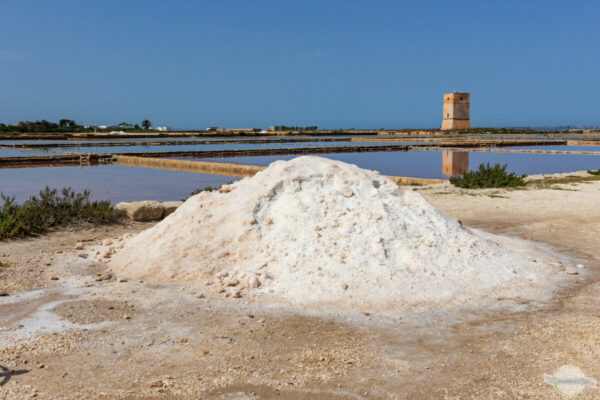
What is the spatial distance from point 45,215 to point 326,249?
3.79 meters

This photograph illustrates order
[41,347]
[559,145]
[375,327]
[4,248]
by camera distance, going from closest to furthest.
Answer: [41,347]
[375,327]
[4,248]
[559,145]

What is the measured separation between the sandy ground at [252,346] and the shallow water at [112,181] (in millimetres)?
6919

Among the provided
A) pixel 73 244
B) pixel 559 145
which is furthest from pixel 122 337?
pixel 559 145

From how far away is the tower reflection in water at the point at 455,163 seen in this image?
17.9 meters

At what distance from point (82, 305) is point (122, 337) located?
0.75m

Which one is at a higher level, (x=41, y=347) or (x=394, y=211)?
(x=394, y=211)

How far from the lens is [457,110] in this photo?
6166 centimetres

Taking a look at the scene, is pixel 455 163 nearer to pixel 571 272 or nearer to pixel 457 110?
pixel 571 272

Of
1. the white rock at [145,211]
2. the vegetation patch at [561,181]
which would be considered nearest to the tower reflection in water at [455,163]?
the vegetation patch at [561,181]

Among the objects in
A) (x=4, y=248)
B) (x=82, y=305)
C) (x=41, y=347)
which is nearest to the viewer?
(x=41, y=347)

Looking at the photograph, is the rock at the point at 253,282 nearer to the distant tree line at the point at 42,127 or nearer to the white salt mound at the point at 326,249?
the white salt mound at the point at 326,249

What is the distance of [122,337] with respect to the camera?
3.25 meters

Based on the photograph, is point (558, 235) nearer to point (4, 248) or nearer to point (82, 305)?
point (82, 305)

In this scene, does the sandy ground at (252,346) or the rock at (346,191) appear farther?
the rock at (346,191)
